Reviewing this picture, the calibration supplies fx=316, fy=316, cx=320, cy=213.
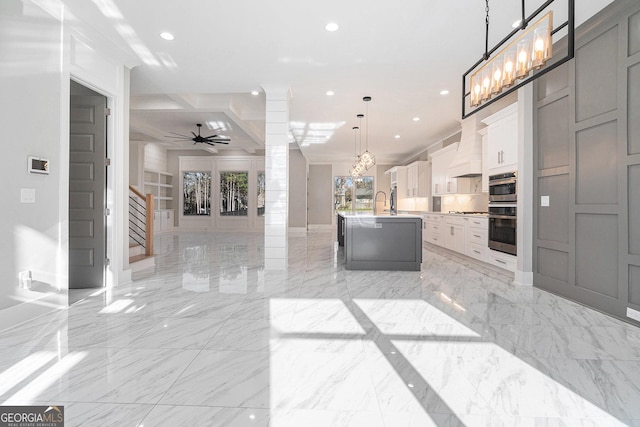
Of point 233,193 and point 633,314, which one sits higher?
point 233,193

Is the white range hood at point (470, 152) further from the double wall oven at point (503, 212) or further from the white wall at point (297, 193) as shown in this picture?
the white wall at point (297, 193)

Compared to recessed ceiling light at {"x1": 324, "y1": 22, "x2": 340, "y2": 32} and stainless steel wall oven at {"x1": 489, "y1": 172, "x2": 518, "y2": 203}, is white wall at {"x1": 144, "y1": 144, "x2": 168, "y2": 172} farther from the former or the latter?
stainless steel wall oven at {"x1": 489, "y1": 172, "x2": 518, "y2": 203}

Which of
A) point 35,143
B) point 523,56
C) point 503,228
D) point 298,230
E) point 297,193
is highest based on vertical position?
point 523,56

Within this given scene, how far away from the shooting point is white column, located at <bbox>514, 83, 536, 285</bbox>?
12.9 ft

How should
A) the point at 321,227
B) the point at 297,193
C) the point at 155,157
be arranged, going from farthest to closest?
the point at 321,227 < the point at 297,193 < the point at 155,157

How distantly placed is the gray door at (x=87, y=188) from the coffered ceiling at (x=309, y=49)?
2.94 feet

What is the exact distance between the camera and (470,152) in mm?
5922

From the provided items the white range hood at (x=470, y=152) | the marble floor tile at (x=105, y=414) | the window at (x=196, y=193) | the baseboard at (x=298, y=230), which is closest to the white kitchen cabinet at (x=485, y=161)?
the white range hood at (x=470, y=152)

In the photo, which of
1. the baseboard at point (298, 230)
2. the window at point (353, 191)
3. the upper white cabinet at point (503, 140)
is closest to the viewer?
the upper white cabinet at point (503, 140)

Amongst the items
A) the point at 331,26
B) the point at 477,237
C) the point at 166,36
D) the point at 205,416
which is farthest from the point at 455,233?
the point at 205,416

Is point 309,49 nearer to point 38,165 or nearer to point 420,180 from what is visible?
point 38,165

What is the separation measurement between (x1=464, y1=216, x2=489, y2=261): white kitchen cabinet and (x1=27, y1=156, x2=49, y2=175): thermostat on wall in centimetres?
568

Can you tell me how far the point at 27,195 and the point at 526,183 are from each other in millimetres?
5238

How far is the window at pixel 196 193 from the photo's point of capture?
39.2 feet
